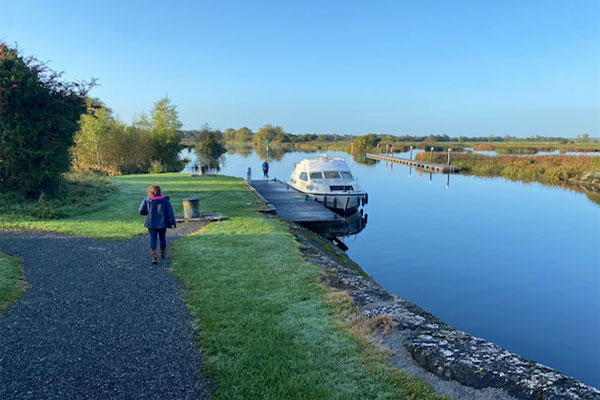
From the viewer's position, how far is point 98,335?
5141mm

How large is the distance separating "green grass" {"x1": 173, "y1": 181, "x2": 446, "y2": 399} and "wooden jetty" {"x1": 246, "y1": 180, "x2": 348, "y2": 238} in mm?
7614

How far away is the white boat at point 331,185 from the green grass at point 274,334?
13.0 m

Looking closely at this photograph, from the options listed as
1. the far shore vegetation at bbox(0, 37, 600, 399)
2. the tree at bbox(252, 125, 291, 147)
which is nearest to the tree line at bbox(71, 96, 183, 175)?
the far shore vegetation at bbox(0, 37, 600, 399)

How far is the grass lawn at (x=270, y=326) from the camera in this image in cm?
403

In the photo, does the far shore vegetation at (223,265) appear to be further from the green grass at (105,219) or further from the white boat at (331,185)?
the white boat at (331,185)

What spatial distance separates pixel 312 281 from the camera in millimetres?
7410

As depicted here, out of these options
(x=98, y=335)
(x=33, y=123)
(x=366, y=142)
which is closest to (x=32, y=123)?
(x=33, y=123)

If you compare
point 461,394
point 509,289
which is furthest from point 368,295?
point 509,289

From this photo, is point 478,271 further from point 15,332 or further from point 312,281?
point 15,332

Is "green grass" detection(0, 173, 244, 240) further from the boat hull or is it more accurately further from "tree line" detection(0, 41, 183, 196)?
the boat hull

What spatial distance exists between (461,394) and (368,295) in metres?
3.00

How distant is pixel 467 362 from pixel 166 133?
44909mm

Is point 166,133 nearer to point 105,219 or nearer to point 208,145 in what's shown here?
point 208,145

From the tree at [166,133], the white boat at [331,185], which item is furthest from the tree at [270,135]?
the white boat at [331,185]
